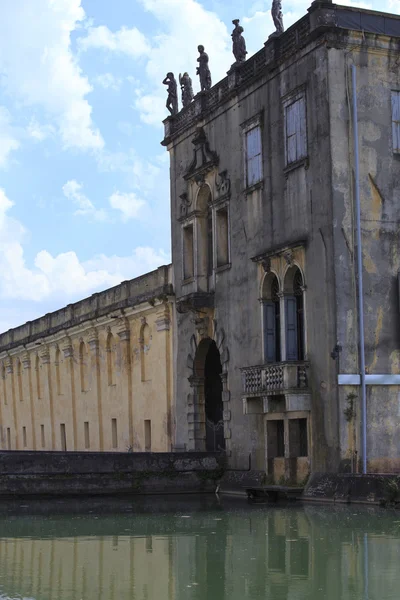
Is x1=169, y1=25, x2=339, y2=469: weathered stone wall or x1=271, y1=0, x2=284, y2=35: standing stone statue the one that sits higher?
x1=271, y1=0, x2=284, y2=35: standing stone statue

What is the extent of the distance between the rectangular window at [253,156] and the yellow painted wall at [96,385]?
668cm

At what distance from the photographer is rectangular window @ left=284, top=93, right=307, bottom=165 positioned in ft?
85.0

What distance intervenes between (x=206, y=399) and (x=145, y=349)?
4606 mm

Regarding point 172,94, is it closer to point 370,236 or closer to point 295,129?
point 295,129

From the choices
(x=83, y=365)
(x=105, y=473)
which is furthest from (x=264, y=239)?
(x=83, y=365)

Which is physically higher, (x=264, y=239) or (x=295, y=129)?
(x=295, y=129)

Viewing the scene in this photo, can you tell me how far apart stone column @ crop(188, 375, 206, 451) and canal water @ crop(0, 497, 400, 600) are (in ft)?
29.7

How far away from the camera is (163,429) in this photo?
34.8m

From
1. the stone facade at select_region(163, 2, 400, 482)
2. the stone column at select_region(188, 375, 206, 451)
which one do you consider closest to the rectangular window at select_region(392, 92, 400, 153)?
the stone facade at select_region(163, 2, 400, 482)

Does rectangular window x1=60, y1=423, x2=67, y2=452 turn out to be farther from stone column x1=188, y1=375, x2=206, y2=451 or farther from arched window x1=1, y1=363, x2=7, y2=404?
stone column x1=188, y1=375, x2=206, y2=451

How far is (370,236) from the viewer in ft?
81.4

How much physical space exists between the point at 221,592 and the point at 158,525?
7552 mm

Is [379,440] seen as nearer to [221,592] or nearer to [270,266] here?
[270,266]

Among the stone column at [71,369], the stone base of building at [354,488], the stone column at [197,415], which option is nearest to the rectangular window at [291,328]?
the stone base of building at [354,488]
